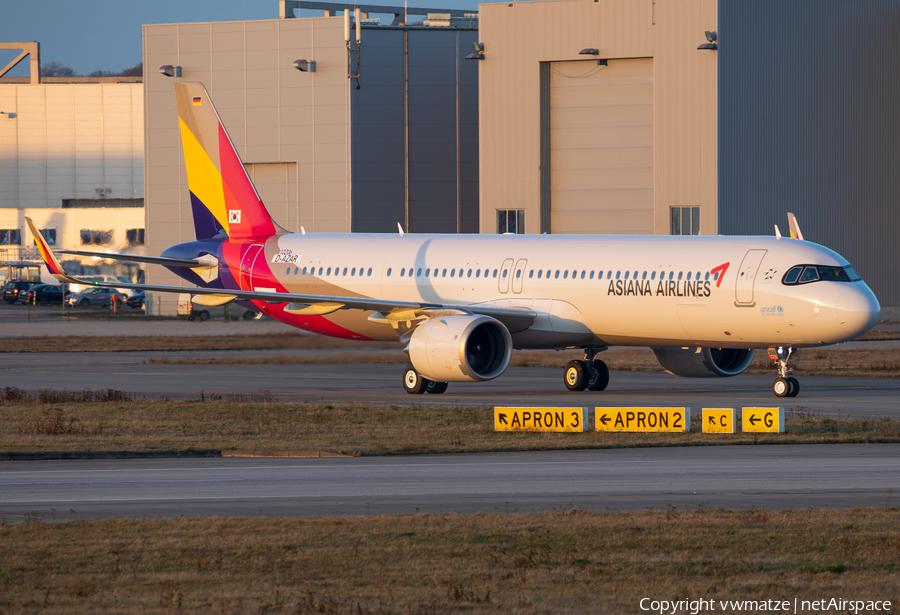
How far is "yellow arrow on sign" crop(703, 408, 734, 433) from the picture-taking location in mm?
22375

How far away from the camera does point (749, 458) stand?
63.3ft

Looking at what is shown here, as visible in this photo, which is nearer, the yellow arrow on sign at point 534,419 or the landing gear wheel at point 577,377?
the yellow arrow on sign at point 534,419

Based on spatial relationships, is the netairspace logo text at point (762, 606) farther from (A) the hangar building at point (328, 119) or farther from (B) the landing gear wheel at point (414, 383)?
(A) the hangar building at point (328, 119)

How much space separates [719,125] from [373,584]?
5334 centimetres

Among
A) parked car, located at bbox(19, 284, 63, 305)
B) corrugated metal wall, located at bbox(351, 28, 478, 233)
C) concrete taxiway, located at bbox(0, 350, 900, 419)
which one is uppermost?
corrugated metal wall, located at bbox(351, 28, 478, 233)

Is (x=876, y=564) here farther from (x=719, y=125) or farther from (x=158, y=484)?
(x=719, y=125)

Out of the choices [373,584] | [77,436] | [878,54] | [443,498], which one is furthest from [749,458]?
[878,54]

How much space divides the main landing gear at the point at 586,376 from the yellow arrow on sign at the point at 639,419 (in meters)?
9.21

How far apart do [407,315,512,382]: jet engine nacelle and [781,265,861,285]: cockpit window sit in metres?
6.87

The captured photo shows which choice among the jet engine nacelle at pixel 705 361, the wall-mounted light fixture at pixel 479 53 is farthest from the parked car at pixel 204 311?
the jet engine nacelle at pixel 705 361

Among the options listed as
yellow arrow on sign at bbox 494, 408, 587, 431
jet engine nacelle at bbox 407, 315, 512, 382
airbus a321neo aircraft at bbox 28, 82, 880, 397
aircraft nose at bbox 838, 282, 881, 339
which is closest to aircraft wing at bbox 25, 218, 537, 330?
airbus a321neo aircraft at bbox 28, 82, 880, 397

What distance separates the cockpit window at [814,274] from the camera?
1131 inches

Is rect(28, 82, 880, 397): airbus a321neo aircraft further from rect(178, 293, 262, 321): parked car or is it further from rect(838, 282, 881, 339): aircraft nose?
rect(178, 293, 262, 321): parked car

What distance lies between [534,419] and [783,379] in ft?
31.3
